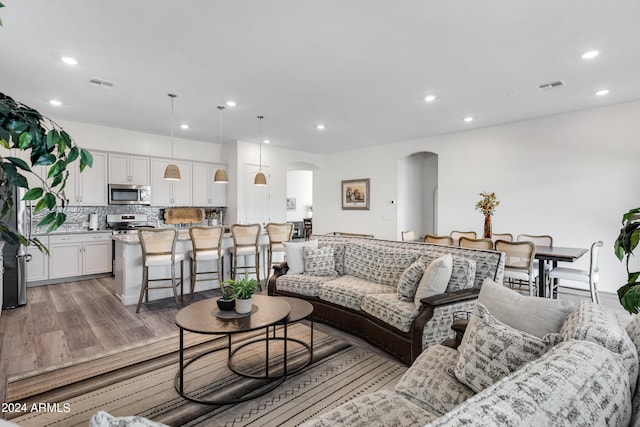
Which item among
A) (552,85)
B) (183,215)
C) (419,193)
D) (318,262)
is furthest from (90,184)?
(552,85)

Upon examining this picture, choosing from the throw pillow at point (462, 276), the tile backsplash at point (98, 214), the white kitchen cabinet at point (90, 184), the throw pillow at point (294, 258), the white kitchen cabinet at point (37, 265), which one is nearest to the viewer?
the throw pillow at point (462, 276)

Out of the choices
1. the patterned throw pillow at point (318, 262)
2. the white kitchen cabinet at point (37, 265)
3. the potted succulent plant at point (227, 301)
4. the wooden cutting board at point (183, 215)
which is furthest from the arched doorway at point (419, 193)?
the white kitchen cabinet at point (37, 265)

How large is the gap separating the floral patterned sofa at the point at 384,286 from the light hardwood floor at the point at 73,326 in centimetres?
24

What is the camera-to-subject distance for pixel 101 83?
12.4ft

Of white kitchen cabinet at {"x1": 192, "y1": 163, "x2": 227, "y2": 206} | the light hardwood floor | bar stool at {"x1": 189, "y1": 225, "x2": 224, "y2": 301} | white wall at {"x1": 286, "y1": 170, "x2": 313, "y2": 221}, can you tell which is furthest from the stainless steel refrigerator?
white wall at {"x1": 286, "y1": 170, "x2": 313, "y2": 221}

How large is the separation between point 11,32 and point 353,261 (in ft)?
12.7

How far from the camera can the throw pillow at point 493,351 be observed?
1.30 metres

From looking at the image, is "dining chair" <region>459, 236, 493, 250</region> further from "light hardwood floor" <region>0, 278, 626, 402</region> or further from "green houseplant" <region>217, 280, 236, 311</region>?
"green houseplant" <region>217, 280, 236, 311</region>

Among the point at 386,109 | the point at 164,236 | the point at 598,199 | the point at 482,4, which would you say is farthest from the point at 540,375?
the point at 598,199

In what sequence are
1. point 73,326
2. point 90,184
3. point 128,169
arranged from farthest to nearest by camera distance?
1. point 128,169
2. point 90,184
3. point 73,326

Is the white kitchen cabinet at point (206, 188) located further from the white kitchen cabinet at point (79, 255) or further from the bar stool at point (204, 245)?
the bar stool at point (204, 245)

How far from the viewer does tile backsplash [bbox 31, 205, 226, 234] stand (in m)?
5.68

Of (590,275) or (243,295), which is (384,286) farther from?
(590,275)

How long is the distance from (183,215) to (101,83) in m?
3.47
